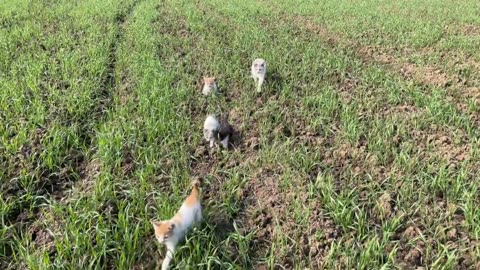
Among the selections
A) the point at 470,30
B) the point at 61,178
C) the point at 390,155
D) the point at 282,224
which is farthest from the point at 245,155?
the point at 470,30

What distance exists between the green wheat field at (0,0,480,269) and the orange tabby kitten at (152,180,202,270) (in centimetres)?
9

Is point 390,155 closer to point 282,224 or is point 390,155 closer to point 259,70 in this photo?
point 282,224

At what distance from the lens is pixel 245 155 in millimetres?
4469

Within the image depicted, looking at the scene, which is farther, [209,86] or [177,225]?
[209,86]

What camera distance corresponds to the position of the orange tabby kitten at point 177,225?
2.76 m

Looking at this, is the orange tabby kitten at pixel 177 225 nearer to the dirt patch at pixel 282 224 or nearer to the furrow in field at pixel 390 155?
the dirt patch at pixel 282 224

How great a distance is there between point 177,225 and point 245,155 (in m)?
1.75

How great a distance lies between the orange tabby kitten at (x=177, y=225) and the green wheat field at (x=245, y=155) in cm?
9

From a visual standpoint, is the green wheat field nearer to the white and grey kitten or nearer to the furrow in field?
the furrow in field

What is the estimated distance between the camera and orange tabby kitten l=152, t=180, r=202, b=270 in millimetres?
2764

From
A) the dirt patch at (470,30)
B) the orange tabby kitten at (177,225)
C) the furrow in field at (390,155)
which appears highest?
the orange tabby kitten at (177,225)

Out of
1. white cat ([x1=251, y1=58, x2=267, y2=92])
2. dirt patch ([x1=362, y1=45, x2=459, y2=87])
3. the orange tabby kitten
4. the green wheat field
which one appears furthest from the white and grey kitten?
dirt patch ([x1=362, y1=45, x2=459, y2=87])

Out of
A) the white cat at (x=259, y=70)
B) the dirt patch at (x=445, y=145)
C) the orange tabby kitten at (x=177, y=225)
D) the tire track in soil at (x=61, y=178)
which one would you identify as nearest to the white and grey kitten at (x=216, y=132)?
the tire track in soil at (x=61, y=178)

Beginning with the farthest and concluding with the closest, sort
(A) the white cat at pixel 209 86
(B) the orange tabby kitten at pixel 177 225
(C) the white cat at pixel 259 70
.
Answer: (C) the white cat at pixel 259 70 → (A) the white cat at pixel 209 86 → (B) the orange tabby kitten at pixel 177 225
